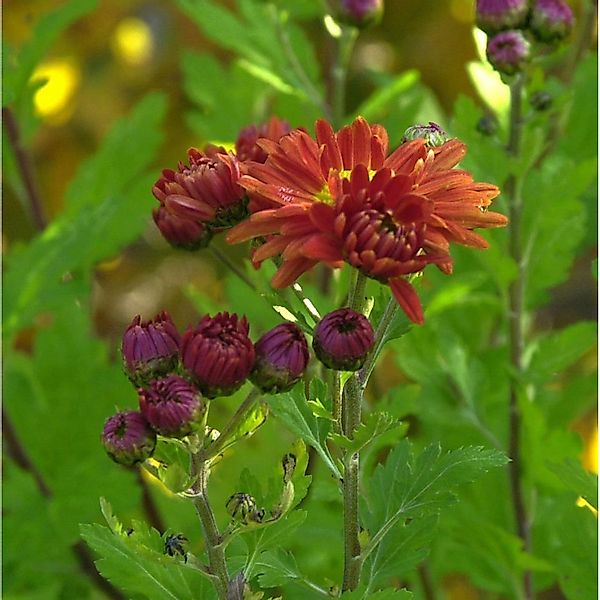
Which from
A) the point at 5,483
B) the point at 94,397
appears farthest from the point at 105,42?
the point at 5,483

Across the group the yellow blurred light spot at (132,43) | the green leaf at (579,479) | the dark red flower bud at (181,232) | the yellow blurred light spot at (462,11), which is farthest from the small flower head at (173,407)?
the yellow blurred light spot at (132,43)

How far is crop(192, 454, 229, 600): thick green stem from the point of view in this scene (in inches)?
36.7

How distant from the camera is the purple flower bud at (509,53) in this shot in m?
1.29

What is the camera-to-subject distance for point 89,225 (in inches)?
60.1

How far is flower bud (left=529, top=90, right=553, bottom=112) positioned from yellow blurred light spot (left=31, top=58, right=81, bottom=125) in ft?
4.98

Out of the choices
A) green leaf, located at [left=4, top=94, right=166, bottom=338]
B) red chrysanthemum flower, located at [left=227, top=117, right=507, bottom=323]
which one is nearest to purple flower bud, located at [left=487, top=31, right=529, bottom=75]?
red chrysanthemum flower, located at [left=227, top=117, right=507, bottom=323]

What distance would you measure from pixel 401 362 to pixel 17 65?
771 mm

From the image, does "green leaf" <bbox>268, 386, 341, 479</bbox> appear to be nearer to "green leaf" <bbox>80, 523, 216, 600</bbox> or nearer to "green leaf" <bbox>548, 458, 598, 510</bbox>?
"green leaf" <bbox>80, 523, 216, 600</bbox>

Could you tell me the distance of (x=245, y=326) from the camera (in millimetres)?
958

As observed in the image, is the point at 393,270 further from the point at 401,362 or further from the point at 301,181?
the point at 401,362

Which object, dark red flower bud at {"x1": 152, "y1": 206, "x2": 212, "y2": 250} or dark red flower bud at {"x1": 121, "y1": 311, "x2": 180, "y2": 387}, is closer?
dark red flower bud at {"x1": 121, "y1": 311, "x2": 180, "y2": 387}

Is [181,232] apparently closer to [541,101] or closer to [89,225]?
[89,225]

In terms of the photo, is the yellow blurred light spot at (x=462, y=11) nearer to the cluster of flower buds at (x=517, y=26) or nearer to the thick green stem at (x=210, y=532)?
the cluster of flower buds at (x=517, y=26)

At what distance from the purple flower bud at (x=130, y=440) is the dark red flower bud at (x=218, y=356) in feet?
0.20
